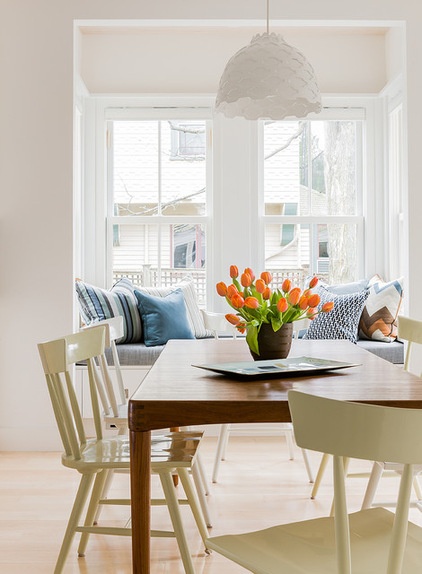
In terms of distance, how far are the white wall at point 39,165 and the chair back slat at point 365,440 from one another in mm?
3287

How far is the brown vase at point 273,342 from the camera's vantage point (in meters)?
2.78

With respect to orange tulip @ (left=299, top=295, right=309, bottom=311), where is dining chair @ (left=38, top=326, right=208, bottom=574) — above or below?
below

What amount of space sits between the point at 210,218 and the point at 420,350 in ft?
6.45

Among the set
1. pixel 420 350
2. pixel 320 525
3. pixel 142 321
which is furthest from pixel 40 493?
pixel 420 350

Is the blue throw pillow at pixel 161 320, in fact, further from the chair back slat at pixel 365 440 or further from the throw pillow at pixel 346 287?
the chair back slat at pixel 365 440

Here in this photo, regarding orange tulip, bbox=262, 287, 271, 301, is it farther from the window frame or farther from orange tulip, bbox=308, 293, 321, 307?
the window frame

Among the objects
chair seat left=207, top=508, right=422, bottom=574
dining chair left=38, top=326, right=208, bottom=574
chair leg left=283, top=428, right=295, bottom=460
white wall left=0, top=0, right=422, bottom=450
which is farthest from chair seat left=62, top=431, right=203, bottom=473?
white wall left=0, top=0, right=422, bottom=450

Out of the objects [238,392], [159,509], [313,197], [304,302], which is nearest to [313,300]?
[304,302]

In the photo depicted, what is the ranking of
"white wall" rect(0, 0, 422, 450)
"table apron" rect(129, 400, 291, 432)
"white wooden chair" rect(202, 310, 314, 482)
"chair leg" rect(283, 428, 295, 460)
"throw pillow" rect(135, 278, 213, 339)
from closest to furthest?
"table apron" rect(129, 400, 291, 432)
"white wooden chair" rect(202, 310, 314, 482)
"chair leg" rect(283, 428, 295, 460)
"white wall" rect(0, 0, 422, 450)
"throw pillow" rect(135, 278, 213, 339)

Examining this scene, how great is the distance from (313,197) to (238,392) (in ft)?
12.7

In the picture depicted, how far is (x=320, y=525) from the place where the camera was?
192 centimetres

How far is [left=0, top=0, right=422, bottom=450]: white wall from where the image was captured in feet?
15.0

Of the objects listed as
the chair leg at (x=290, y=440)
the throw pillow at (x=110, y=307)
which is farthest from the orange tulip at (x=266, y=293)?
the throw pillow at (x=110, y=307)

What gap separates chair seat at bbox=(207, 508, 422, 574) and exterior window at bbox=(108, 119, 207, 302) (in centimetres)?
395
